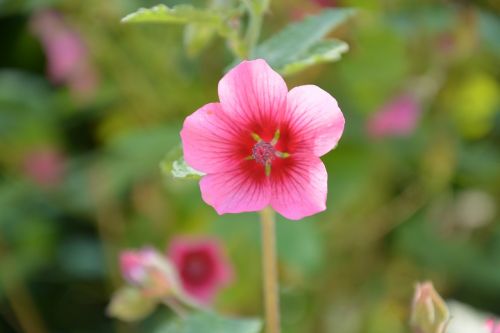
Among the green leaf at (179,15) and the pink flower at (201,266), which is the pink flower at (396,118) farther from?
the green leaf at (179,15)

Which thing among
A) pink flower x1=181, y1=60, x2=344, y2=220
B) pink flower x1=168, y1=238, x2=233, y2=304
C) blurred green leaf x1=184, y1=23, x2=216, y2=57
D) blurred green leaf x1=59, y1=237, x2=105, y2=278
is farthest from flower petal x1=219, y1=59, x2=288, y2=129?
blurred green leaf x1=59, y1=237, x2=105, y2=278

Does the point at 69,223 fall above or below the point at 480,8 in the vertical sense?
below

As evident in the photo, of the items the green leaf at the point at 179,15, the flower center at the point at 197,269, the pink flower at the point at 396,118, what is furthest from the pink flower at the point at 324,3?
the green leaf at the point at 179,15

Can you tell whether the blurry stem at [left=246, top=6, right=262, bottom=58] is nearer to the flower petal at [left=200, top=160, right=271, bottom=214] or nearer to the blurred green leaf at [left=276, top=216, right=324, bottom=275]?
the flower petal at [left=200, top=160, right=271, bottom=214]

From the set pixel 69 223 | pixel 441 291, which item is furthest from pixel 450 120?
pixel 69 223

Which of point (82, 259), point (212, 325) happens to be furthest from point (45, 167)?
point (212, 325)

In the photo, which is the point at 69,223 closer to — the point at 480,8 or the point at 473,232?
the point at 473,232

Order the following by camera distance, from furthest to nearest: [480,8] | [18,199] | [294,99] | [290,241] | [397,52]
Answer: [18,199] < [480,8] < [397,52] < [290,241] < [294,99]
